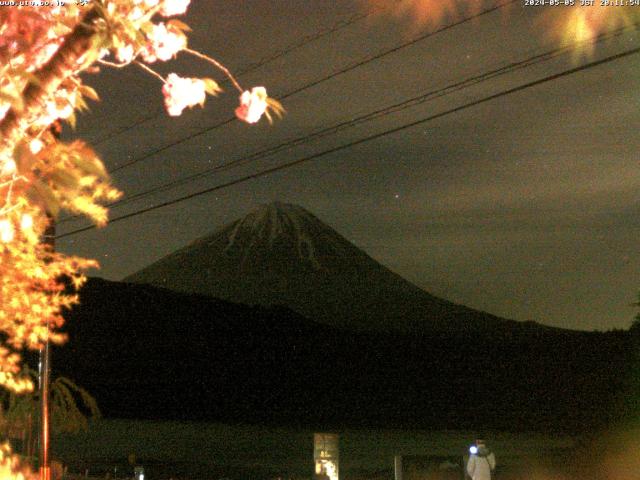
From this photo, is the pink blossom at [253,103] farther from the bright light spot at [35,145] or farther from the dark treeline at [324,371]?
the dark treeline at [324,371]

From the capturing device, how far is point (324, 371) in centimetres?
8131

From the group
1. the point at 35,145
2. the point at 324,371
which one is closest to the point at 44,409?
the point at 35,145

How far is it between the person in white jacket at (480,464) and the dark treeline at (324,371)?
38.5 m

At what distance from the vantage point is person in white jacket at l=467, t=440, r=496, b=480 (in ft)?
54.0

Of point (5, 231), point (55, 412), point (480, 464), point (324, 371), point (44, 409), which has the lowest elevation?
point (480, 464)

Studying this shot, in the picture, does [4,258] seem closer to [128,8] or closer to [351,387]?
[128,8]

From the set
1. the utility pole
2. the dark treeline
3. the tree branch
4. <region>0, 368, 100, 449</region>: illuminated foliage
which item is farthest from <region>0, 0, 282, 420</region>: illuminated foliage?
the dark treeline

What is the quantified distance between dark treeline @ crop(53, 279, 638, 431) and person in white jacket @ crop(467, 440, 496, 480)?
3849 cm

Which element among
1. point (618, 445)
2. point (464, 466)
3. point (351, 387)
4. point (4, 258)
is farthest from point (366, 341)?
point (4, 258)

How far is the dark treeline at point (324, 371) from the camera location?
63719 millimetres

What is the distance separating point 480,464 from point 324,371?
65.2m

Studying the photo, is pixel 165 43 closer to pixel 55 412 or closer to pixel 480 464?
pixel 480 464

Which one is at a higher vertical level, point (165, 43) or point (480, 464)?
point (165, 43)

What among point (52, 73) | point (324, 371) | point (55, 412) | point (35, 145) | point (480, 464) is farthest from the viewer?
point (324, 371)
